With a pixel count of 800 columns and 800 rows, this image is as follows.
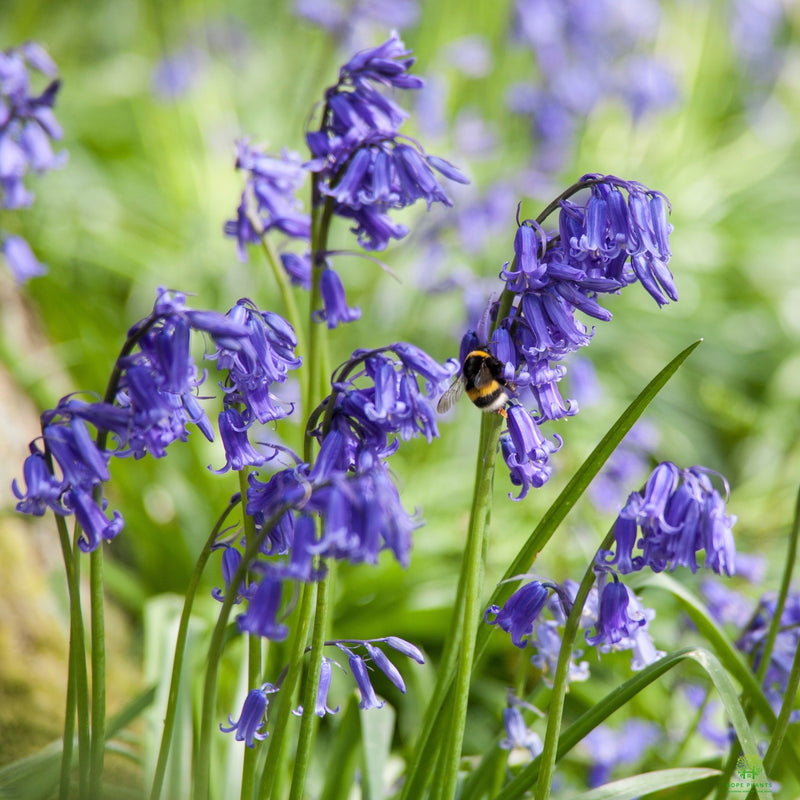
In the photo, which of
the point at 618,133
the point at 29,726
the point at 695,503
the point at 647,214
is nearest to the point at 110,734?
the point at 29,726

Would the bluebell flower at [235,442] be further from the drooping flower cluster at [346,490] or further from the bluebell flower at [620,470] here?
the bluebell flower at [620,470]

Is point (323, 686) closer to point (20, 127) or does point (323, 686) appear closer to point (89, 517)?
point (89, 517)

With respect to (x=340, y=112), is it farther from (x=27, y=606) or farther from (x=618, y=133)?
(x=618, y=133)

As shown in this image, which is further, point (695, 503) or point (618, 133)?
point (618, 133)

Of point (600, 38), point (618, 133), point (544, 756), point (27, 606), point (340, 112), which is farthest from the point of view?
point (618, 133)

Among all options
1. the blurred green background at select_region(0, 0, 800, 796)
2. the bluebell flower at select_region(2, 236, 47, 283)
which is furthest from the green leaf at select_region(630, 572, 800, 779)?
the bluebell flower at select_region(2, 236, 47, 283)

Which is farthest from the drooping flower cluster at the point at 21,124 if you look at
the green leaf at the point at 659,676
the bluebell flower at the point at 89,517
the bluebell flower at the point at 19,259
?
the green leaf at the point at 659,676

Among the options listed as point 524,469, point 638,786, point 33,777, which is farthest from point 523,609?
point 33,777
